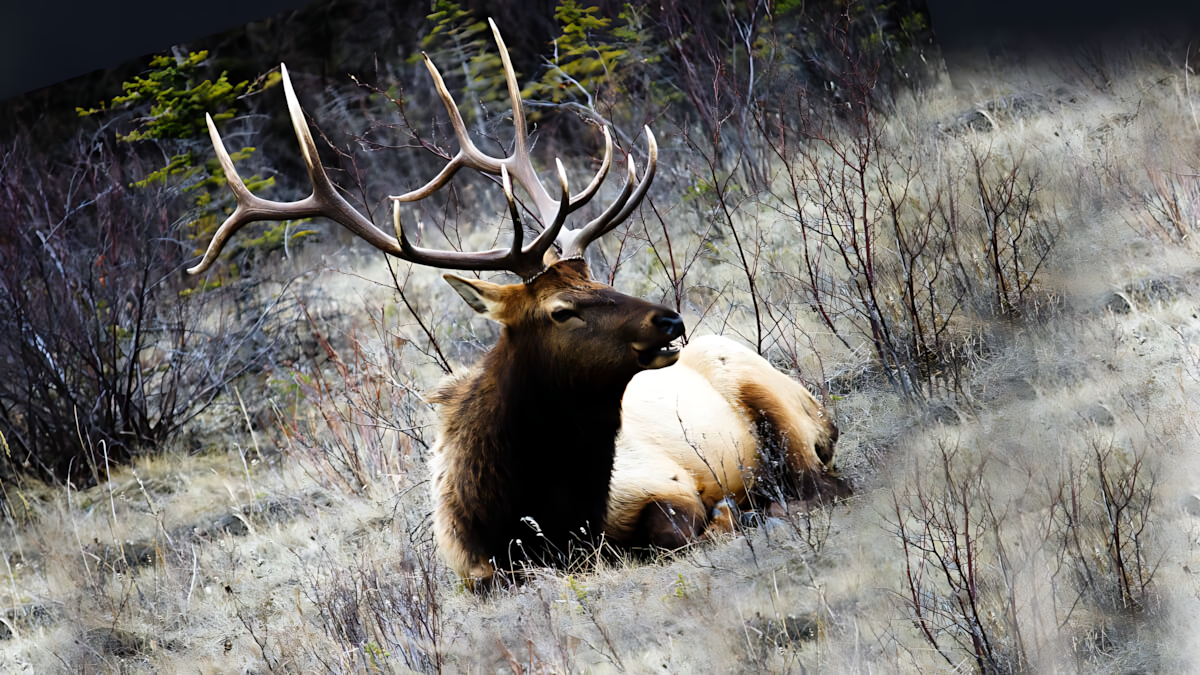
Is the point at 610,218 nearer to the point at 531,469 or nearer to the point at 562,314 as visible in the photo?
the point at 562,314

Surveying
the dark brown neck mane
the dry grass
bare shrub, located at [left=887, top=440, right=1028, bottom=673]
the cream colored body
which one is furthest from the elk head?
bare shrub, located at [left=887, top=440, right=1028, bottom=673]

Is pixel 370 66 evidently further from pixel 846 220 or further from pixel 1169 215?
pixel 1169 215

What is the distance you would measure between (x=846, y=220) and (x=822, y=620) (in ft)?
7.82

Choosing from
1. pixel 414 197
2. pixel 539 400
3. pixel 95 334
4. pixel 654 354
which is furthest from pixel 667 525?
pixel 95 334

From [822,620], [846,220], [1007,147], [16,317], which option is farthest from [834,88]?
[16,317]

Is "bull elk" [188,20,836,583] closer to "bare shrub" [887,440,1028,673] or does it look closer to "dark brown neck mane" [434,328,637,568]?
"dark brown neck mane" [434,328,637,568]

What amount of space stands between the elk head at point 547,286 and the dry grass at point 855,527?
0.74m

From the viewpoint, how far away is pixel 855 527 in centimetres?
351

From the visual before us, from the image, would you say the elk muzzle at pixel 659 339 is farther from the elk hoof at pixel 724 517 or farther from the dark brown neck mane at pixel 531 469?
the elk hoof at pixel 724 517

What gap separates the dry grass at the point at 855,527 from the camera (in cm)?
293

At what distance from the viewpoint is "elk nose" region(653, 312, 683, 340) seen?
325 cm

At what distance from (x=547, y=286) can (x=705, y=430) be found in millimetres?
979

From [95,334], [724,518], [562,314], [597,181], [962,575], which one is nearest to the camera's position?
[962,575]

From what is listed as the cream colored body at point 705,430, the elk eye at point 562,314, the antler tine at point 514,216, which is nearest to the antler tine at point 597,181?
the antler tine at point 514,216
